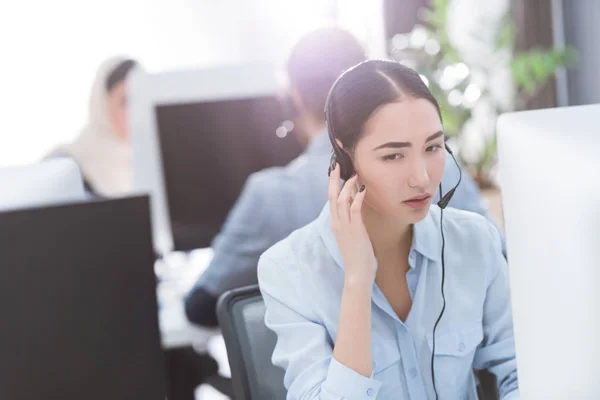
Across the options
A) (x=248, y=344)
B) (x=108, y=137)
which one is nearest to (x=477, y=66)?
(x=108, y=137)

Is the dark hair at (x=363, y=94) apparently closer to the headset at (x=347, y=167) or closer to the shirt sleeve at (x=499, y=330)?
the headset at (x=347, y=167)

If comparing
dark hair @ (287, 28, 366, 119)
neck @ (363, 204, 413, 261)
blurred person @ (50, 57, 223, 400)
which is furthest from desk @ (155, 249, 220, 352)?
neck @ (363, 204, 413, 261)

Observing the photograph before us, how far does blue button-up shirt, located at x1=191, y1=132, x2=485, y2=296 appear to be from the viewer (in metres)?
0.79

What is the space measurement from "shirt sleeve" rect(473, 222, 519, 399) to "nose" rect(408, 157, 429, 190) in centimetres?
14

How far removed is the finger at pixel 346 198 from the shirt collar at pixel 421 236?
0.04 m

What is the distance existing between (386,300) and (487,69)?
3242 mm

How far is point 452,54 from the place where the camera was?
12.0ft

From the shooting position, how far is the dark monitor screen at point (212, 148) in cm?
186

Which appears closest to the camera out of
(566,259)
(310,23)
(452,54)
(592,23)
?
(566,259)

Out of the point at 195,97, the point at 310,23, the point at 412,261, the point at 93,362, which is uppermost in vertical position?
the point at 310,23

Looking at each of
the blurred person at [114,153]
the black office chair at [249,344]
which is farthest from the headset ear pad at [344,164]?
the blurred person at [114,153]

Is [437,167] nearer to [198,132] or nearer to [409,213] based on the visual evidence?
[409,213]

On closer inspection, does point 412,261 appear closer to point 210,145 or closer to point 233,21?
point 210,145

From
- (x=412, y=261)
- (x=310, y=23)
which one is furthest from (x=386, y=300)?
(x=310, y=23)
